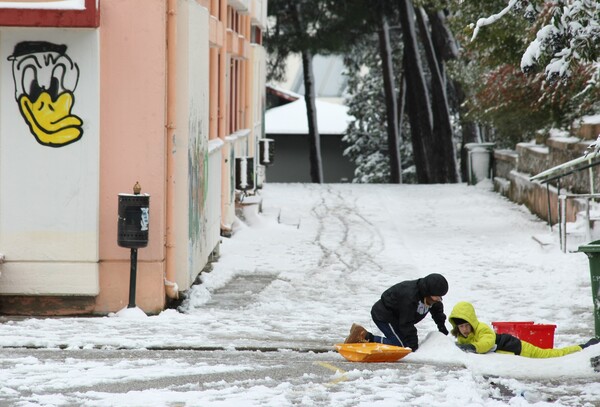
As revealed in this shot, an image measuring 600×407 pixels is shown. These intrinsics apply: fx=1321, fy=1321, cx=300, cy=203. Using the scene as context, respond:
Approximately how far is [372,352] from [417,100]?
93.2 ft

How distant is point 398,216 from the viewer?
880 inches

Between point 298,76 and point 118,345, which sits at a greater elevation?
point 298,76

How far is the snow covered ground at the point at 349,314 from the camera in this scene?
833 centimetres

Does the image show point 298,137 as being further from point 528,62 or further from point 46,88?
point 528,62

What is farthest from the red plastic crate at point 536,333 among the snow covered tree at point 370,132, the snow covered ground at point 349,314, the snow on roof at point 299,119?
the snow on roof at point 299,119

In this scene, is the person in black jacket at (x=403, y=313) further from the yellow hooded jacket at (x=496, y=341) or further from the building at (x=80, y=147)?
the building at (x=80, y=147)

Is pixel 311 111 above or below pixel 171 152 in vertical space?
above

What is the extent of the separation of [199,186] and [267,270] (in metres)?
2.14

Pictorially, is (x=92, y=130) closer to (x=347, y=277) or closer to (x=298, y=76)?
(x=347, y=277)

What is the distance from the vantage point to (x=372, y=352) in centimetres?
938

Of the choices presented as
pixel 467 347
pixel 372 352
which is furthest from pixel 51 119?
pixel 467 347

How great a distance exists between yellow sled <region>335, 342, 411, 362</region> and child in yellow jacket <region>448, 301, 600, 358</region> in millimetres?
430

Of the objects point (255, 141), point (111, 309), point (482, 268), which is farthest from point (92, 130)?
point (255, 141)

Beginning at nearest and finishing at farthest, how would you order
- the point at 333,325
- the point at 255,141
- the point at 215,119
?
the point at 333,325, the point at 215,119, the point at 255,141
